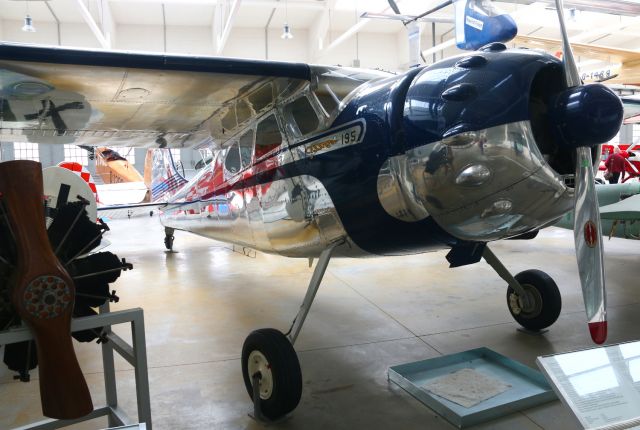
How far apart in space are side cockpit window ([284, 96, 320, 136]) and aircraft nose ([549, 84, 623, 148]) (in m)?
1.65

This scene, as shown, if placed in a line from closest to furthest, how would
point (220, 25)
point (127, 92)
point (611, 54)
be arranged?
point (127, 92) → point (611, 54) → point (220, 25)

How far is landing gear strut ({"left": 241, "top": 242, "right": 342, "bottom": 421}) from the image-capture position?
280 cm

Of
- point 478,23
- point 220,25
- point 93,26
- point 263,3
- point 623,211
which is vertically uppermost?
point 263,3

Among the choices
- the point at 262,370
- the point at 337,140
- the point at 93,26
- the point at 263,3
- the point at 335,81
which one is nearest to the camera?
the point at 262,370

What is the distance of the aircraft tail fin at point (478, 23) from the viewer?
623 centimetres

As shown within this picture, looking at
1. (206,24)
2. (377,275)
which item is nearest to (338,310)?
Answer: (377,275)

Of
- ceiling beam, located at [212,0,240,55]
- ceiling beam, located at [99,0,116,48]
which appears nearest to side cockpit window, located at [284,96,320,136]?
ceiling beam, located at [212,0,240,55]

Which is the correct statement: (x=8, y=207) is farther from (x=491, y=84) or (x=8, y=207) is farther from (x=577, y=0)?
(x=577, y=0)

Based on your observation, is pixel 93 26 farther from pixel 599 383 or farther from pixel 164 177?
pixel 599 383

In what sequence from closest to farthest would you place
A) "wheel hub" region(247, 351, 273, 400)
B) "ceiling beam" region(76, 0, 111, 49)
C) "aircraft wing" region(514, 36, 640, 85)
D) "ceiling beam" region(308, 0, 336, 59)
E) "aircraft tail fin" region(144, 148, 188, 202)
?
"wheel hub" region(247, 351, 273, 400) < "aircraft tail fin" region(144, 148, 188, 202) < "aircraft wing" region(514, 36, 640, 85) < "ceiling beam" region(76, 0, 111, 49) < "ceiling beam" region(308, 0, 336, 59)

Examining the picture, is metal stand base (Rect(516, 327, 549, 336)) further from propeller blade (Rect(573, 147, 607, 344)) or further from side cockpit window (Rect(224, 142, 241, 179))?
side cockpit window (Rect(224, 142, 241, 179))

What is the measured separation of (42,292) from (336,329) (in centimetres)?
308

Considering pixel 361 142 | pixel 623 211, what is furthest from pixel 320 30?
pixel 361 142

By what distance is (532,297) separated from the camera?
4246 mm
